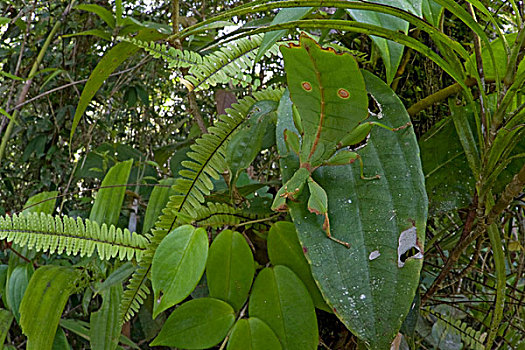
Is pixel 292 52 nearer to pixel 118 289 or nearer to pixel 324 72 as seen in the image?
pixel 324 72

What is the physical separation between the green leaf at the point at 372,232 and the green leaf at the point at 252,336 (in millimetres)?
81

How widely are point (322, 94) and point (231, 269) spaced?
6.1 inches

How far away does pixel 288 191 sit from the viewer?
271 millimetres

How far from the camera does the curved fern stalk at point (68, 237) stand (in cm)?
37

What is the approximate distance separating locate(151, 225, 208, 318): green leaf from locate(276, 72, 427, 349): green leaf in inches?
3.2

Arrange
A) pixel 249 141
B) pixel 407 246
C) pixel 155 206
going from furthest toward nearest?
pixel 155 206
pixel 249 141
pixel 407 246

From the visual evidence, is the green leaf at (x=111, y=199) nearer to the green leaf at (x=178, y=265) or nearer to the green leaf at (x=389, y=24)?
the green leaf at (x=178, y=265)

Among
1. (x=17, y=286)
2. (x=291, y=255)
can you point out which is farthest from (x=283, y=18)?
(x=17, y=286)

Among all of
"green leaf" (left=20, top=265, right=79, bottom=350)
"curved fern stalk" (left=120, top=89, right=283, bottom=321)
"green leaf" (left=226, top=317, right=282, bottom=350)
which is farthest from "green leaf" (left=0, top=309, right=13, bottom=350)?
"green leaf" (left=226, top=317, right=282, bottom=350)

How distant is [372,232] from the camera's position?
0.26m

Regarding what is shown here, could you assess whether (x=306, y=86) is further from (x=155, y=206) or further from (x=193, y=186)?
(x=155, y=206)

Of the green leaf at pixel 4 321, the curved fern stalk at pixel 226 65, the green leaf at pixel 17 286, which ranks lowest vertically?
the green leaf at pixel 4 321

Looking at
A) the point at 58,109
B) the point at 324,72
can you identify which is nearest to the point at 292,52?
the point at 324,72

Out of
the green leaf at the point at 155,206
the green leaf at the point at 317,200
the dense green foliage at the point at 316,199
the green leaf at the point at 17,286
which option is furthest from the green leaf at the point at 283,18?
the green leaf at the point at 17,286
